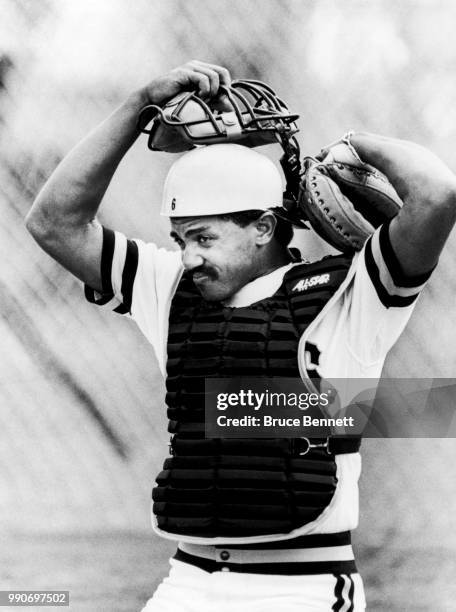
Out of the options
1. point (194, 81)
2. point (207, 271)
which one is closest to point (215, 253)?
point (207, 271)

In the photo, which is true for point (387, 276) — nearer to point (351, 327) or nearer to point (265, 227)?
point (351, 327)

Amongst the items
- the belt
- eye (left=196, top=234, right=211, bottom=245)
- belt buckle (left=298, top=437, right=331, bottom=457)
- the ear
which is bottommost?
the belt

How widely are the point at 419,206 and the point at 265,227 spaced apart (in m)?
0.43

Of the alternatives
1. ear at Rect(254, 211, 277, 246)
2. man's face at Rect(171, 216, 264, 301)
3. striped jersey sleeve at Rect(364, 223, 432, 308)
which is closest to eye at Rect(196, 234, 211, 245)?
man's face at Rect(171, 216, 264, 301)

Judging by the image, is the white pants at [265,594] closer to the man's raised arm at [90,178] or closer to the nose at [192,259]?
the nose at [192,259]

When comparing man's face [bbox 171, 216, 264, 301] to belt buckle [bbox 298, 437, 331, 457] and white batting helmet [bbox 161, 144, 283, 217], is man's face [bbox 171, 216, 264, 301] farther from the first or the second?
belt buckle [bbox 298, 437, 331, 457]

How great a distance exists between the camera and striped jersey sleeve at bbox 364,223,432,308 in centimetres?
221

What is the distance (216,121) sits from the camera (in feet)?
7.70

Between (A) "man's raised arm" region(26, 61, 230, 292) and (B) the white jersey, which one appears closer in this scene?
(B) the white jersey

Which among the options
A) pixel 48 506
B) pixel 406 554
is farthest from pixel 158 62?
pixel 406 554

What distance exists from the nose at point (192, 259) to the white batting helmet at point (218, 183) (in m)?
0.08

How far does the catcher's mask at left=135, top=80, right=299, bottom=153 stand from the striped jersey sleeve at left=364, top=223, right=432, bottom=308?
363mm

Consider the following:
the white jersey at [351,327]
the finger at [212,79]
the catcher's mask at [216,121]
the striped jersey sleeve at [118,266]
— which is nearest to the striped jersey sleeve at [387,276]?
the white jersey at [351,327]

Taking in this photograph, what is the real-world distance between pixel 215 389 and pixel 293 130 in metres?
0.62
